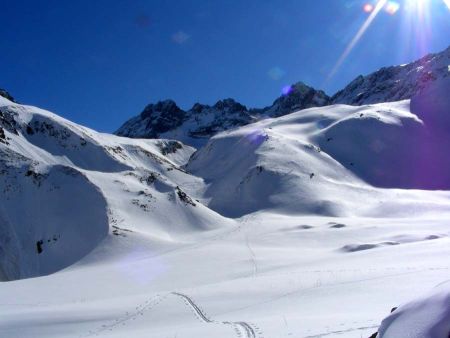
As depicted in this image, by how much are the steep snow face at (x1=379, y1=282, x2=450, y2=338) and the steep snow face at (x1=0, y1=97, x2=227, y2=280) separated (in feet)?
150

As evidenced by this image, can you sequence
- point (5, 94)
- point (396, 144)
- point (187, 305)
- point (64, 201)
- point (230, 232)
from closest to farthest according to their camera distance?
1. point (187, 305)
2. point (64, 201)
3. point (230, 232)
4. point (5, 94)
5. point (396, 144)

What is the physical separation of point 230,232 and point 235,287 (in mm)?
34408

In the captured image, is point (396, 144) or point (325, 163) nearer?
point (325, 163)

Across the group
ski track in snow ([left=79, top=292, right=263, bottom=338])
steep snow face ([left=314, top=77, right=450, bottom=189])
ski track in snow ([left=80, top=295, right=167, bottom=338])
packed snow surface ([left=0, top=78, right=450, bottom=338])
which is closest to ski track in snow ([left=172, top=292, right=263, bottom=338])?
ski track in snow ([left=79, top=292, right=263, bottom=338])

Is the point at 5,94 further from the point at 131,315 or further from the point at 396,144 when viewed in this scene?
the point at 396,144

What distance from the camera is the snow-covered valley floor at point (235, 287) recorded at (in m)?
15.5

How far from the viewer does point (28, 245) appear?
5084 cm

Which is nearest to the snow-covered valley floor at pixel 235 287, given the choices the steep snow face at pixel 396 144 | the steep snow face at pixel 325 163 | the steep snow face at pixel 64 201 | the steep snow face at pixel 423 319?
the steep snow face at pixel 423 319

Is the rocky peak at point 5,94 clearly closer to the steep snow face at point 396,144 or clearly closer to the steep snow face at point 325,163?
the steep snow face at point 325,163

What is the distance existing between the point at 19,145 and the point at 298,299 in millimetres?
58680

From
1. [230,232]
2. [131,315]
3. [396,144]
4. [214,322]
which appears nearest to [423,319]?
[214,322]

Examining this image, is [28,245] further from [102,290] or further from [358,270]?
[358,270]

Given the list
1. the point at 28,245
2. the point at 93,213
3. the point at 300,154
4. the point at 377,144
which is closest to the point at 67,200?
the point at 93,213

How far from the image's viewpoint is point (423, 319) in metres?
5.88
